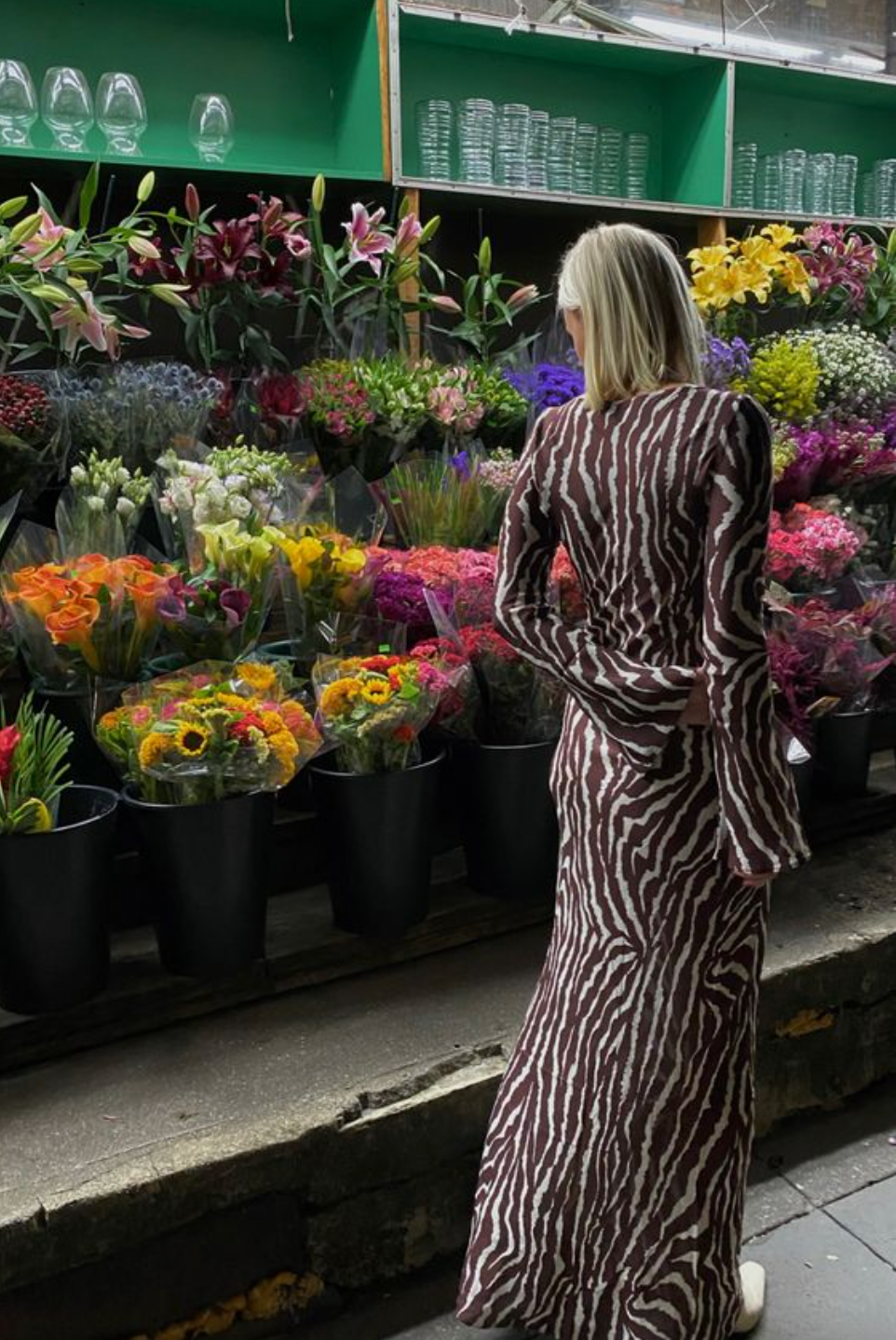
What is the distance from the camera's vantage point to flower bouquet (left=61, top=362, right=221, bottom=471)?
7.38 feet

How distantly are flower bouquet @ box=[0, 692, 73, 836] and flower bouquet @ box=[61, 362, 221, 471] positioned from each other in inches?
31.1

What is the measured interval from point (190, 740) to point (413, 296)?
1554mm

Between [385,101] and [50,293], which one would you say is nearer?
[50,293]

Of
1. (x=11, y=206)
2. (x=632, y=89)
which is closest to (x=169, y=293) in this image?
(x=11, y=206)

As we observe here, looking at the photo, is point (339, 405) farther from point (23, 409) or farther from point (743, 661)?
point (743, 661)

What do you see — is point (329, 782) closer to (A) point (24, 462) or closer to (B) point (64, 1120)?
(B) point (64, 1120)

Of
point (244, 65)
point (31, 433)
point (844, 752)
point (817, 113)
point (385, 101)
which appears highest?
point (817, 113)

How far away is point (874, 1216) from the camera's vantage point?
1851 millimetres

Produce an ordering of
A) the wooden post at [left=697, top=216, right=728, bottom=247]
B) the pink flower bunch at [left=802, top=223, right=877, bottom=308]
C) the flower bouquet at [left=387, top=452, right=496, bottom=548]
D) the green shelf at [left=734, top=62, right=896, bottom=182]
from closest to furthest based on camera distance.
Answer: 1. the flower bouquet at [left=387, top=452, right=496, bottom=548]
2. the pink flower bunch at [left=802, top=223, right=877, bottom=308]
3. the wooden post at [left=697, top=216, right=728, bottom=247]
4. the green shelf at [left=734, top=62, right=896, bottom=182]

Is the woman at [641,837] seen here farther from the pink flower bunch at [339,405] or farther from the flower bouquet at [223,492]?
the pink flower bunch at [339,405]

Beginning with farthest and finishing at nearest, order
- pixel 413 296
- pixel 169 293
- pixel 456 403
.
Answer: pixel 413 296
pixel 456 403
pixel 169 293

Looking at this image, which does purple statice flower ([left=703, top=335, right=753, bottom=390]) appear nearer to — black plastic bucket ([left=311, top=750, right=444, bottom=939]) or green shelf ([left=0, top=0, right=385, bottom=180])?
green shelf ([left=0, top=0, right=385, bottom=180])

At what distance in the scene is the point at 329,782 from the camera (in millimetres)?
1845

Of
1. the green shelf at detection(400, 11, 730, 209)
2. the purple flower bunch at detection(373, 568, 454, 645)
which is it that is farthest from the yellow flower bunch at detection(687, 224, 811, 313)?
the purple flower bunch at detection(373, 568, 454, 645)
